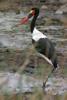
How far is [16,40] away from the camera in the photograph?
902 centimetres

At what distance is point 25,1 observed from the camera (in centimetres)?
2852

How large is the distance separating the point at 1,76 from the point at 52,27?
948 centimetres

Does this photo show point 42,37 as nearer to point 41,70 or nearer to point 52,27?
point 41,70

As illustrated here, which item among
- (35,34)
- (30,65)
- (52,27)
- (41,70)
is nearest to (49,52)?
(35,34)

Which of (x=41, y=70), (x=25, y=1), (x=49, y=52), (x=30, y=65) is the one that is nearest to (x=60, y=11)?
(x=25, y=1)

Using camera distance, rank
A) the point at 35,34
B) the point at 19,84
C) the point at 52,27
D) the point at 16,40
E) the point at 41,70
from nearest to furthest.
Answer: the point at 19,84 → the point at 41,70 → the point at 35,34 → the point at 16,40 → the point at 52,27

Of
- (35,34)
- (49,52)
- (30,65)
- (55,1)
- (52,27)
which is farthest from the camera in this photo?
(55,1)

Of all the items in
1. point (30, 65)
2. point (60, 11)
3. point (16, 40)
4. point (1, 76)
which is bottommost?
point (60, 11)

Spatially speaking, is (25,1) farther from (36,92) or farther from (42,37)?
(36,92)

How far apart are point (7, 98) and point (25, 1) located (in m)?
26.0

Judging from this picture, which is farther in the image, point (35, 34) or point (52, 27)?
point (52, 27)

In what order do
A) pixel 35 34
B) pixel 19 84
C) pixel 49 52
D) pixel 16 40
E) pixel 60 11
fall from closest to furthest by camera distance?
pixel 19 84 < pixel 49 52 < pixel 35 34 < pixel 16 40 < pixel 60 11

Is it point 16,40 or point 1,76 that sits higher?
point 1,76

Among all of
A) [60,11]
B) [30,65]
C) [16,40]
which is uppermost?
[30,65]
